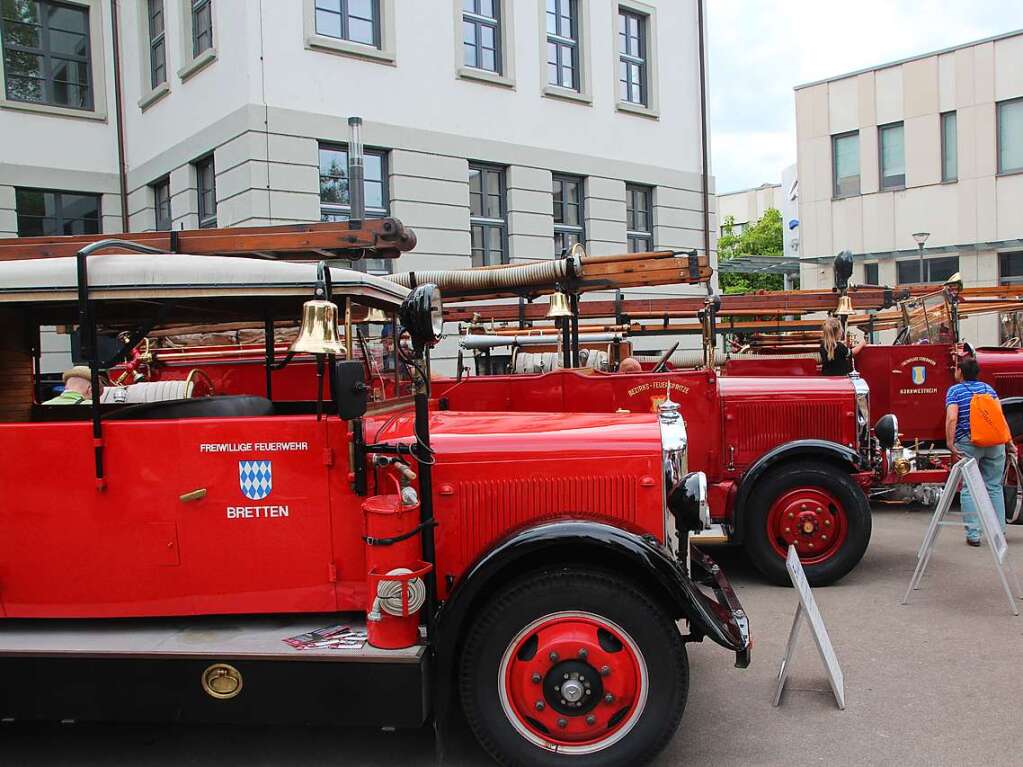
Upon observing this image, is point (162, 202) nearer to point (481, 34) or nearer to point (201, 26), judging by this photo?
point (201, 26)

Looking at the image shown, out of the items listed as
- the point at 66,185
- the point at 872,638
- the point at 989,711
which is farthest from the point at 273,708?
the point at 66,185

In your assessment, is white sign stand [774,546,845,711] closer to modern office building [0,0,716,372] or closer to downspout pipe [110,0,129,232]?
modern office building [0,0,716,372]

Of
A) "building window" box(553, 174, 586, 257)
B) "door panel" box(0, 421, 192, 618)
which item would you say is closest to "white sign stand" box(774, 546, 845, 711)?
"door panel" box(0, 421, 192, 618)

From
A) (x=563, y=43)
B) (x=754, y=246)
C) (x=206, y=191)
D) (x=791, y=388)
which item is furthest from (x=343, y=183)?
(x=754, y=246)

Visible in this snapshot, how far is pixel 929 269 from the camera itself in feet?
88.8

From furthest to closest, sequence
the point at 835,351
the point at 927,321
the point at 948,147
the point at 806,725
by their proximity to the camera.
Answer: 1. the point at 948,147
2. the point at 927,321
3. the point at 835,351
4. the point at 806,725

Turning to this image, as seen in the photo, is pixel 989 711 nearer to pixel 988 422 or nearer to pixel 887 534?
pixel 988 422

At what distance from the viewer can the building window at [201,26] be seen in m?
14.7

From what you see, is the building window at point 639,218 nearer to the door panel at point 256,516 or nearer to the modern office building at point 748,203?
the door panel at point 256,516

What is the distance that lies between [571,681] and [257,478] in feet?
5.38

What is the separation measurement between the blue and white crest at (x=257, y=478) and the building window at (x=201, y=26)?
1295 centimetres

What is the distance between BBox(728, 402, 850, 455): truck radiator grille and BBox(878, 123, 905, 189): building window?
76.4 ft

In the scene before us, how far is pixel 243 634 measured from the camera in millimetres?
3762

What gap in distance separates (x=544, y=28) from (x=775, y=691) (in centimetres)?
1550
